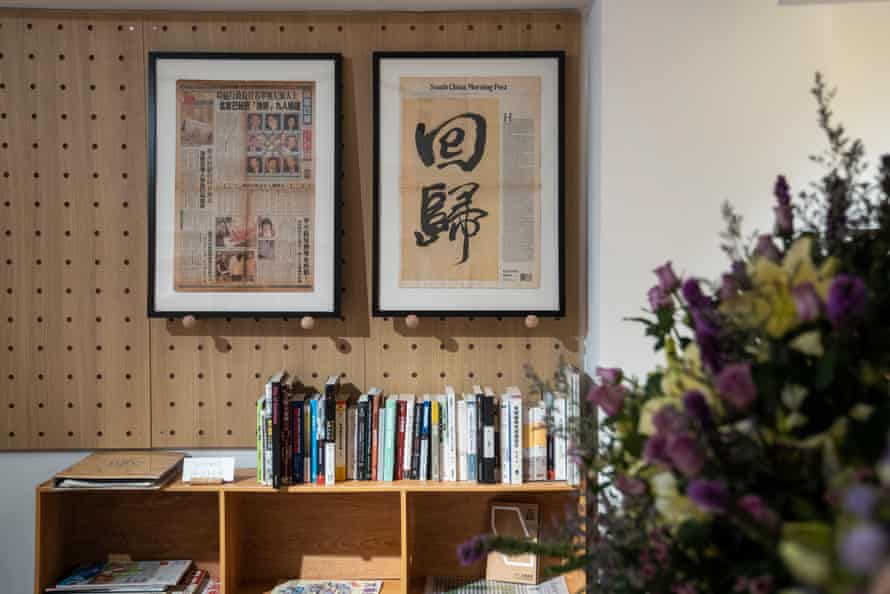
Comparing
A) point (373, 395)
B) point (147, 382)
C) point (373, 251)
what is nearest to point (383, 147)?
point (373, 251)

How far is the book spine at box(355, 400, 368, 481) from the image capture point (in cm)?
238

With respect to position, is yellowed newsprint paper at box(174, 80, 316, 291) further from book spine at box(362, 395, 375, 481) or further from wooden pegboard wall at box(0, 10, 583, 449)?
book spine at box(362, 395, 375, 481)

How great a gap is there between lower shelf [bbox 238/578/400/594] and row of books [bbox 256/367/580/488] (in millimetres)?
364

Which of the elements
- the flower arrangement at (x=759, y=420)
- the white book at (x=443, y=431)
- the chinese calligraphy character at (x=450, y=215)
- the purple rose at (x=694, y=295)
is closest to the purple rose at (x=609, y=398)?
the flower arrangement at (x=759, y=420)

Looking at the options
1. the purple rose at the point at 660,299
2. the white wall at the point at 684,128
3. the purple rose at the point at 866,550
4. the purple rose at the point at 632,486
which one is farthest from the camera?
the white wall at the point at 684,128

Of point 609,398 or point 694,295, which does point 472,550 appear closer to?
point 609,398

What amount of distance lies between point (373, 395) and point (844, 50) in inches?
68.6

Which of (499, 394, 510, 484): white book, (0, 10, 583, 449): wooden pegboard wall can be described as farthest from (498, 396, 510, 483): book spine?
(0, 10, 583, 449): wooden pegboard wall

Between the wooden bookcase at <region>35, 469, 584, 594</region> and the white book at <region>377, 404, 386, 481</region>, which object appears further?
the wooden bookcase at <region>35, 469, 584, 594</region>

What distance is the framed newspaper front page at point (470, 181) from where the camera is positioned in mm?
2482

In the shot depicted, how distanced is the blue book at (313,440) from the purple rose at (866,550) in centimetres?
204

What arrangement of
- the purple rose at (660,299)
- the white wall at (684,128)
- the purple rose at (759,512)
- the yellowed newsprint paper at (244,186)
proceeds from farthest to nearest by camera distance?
the yellowed newsprint paper at (244,186)
the white wall at (684,128)
the purple rose at (660,299)
the purple rose at (759,512)

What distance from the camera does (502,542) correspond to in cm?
82

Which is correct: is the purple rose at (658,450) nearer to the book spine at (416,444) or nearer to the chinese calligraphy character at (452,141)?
the book spine at (416,444)
